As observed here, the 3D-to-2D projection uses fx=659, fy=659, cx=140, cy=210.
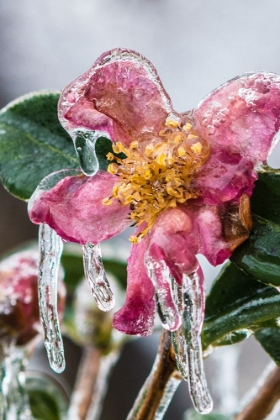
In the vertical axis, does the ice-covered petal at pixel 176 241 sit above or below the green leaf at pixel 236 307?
above

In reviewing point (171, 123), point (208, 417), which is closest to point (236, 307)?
point (171, 123)

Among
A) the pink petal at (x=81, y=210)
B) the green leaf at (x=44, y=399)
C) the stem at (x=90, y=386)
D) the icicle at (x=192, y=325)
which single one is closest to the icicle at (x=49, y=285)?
the pink petal at (x=81, y=210)

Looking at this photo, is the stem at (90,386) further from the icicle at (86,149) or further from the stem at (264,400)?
the icicle at (86,149)

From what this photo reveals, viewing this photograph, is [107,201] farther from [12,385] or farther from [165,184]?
[12,385]

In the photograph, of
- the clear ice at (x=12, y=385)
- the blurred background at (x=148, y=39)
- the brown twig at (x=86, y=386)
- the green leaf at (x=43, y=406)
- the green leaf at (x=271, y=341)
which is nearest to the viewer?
the green leaf at (x=271, y=341)

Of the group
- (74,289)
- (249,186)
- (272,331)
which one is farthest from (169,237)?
(74,289)

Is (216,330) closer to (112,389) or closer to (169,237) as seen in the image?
(169,237)

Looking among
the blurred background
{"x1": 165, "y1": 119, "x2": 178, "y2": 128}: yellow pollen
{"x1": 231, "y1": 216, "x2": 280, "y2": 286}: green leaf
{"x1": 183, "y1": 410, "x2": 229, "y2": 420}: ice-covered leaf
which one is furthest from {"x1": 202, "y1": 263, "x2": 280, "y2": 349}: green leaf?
the blurred background
